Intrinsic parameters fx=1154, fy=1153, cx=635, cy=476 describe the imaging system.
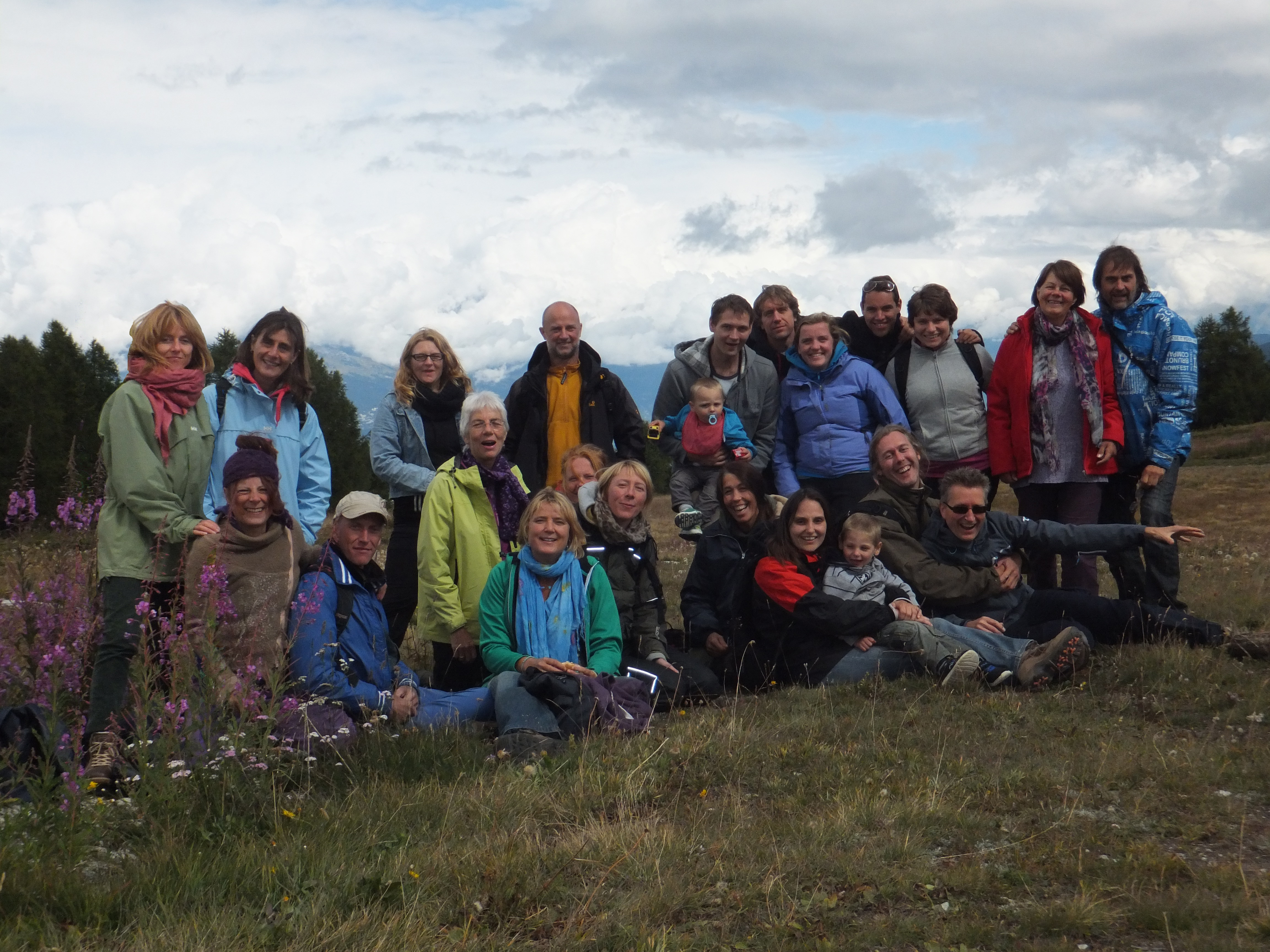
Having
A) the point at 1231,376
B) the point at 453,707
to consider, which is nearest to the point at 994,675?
Answer: the point at 453,707

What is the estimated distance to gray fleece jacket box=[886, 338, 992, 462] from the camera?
8766 millimetres

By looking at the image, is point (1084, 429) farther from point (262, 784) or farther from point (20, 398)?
point (20, 398)

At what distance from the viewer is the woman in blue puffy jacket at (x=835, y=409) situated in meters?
8.63

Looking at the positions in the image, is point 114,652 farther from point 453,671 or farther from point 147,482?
point 453,671

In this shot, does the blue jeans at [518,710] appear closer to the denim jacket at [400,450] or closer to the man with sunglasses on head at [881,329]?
the denim jacket at [400,450]

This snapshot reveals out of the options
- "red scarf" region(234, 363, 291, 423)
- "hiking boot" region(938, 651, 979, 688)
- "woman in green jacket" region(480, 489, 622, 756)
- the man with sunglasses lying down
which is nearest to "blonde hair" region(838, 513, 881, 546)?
the man with sunglasses lying down

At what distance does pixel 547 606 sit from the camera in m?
7.14

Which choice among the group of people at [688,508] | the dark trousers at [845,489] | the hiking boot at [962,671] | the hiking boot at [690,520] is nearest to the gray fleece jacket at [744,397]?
the group of people at [688,508]

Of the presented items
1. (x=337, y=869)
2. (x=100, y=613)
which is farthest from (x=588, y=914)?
(x=100, y=613)

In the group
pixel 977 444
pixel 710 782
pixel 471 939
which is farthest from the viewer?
pixel 977 444

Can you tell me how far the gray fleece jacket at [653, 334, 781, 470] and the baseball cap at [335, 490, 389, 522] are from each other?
2.69m

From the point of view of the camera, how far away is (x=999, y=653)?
7.50 metres

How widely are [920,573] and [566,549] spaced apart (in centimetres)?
250

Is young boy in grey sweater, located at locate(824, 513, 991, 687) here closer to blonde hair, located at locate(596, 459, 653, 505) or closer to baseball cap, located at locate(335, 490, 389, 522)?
blonde hair, located at locate(596, 459, 653, 505)
